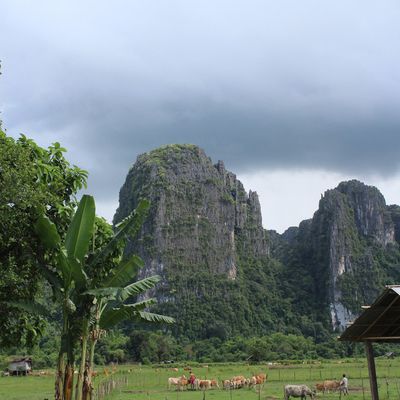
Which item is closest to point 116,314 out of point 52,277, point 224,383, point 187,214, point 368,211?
point 52,277

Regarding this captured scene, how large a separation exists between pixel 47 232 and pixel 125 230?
5.25 ft

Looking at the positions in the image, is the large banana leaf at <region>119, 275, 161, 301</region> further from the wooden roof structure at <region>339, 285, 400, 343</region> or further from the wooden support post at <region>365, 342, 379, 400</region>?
the wooden support post at <region>365, 342, 379, 400</region>

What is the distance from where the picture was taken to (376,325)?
333 inches

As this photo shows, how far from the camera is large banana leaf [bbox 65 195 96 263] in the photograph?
8.06 meters

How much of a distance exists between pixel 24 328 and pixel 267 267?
292 feet

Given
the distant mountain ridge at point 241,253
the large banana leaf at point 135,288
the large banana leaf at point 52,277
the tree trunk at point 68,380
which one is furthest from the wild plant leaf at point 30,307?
the distant mountain ridge at point 241,253

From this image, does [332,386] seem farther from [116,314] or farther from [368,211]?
[368,211]

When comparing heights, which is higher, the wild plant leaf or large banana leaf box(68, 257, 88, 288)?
large banana leaf box(68, 257, 88, 288)

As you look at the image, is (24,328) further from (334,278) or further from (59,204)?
(334,278)

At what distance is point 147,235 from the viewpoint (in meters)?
85.8

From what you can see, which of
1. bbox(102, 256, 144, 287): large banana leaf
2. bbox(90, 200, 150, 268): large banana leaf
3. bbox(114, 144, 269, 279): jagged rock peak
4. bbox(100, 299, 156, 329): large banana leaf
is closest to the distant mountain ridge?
bbox(114, 144, 269, 279): jagged rock peak

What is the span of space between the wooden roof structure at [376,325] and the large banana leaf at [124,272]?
140 inches

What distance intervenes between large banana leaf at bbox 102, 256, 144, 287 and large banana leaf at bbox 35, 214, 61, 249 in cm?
125

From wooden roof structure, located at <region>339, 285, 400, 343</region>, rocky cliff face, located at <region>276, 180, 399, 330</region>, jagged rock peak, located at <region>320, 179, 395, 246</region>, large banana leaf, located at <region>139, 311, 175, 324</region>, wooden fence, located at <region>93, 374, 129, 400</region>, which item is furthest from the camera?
jagged rock peak, located at <region>320, 179, 395, 246</region>
